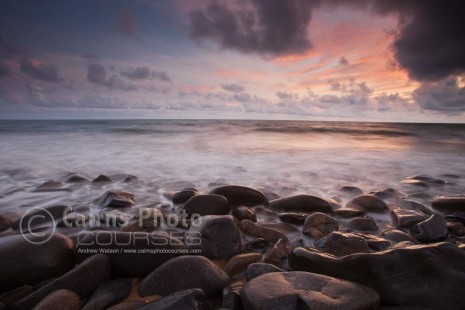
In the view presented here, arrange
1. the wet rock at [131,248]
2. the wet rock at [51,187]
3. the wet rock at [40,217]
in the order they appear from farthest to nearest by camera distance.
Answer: the wet rock at [51,187], the wet rock at [40,217], the wet rock at [131,248]

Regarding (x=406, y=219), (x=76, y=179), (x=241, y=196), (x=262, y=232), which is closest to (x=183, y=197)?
(x=241, y=196)

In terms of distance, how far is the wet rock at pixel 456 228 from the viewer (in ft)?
10.7

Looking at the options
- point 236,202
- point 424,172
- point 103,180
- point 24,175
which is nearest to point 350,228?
point 236,202

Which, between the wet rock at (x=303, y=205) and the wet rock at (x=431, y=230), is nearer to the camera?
the wet rock at (x=431, y=230)

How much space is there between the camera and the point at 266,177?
6566 mm

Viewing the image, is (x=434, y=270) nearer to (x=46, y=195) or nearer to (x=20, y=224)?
(x=20, y=224)

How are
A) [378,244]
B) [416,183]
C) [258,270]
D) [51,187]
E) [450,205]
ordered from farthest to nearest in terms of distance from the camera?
[416,183], [51,187], [450,205], [378,244], [258,270]

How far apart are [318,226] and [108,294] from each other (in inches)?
92.9

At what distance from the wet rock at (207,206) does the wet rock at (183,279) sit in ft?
5.43

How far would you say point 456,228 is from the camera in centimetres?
332

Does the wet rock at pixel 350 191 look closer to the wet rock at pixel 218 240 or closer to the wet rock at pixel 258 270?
the wet rock at pixel 218 240

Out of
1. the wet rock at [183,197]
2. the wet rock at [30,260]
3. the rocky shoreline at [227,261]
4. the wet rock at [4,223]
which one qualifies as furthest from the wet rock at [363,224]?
the wet rock at [4,223]

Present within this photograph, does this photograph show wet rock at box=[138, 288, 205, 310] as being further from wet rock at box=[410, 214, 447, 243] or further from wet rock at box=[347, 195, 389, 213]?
wet rock at box=[347, 195, 389, 213]

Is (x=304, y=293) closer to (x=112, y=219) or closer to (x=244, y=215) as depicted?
(x=244, y=215)
